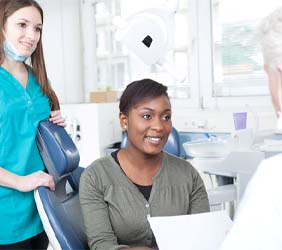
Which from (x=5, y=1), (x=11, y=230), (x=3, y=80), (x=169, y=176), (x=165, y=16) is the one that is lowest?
(x=11, y=230)

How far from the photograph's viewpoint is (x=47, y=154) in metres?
1.30

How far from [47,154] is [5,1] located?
1.60ft

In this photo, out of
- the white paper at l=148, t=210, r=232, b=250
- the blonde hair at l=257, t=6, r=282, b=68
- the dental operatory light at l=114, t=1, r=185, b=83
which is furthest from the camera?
the dental operatory light at l=114, t=1, r=185, b=83

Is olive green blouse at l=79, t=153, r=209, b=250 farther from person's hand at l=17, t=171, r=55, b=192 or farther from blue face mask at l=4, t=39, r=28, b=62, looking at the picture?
blue face mask at l=4, t=39, r=28, b=62

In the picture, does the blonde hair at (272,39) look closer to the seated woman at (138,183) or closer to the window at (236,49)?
the seated woman at (138,183)

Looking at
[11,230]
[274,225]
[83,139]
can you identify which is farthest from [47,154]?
[83,139]

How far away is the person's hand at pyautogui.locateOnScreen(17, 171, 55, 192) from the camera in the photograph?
1.20 metres

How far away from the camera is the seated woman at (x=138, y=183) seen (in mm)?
1148

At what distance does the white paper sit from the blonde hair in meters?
0.46

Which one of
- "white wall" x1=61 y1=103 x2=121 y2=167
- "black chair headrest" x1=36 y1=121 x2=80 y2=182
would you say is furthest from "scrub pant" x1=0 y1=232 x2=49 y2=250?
"white wall" x1=61 y1=103 x2=121 y2=167

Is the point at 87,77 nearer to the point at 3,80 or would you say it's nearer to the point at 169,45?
the point at 169,45

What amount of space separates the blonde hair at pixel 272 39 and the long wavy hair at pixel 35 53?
0.78 m

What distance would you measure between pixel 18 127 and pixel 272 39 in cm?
80

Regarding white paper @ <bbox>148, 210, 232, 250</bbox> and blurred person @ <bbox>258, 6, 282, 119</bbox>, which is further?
white paper @ <bbox>148, 210, 232, 250</bbox>
